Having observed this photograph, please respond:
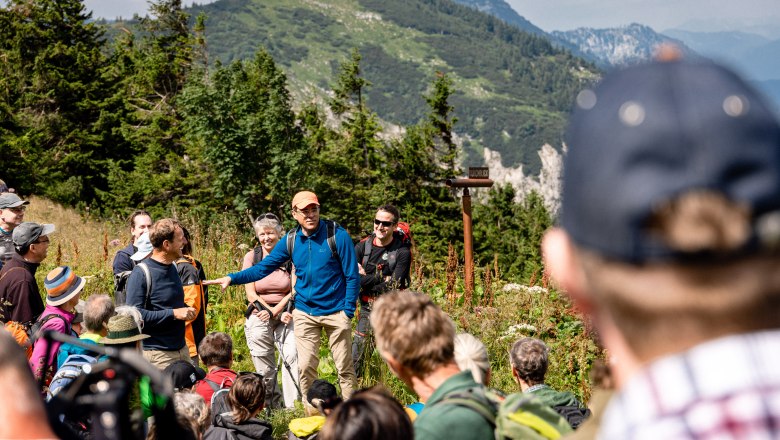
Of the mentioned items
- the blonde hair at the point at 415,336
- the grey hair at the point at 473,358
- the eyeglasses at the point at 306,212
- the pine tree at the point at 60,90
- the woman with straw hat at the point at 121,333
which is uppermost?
the blonde hair at the point at 415,336

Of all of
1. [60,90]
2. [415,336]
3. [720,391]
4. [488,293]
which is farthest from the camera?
[60,90]

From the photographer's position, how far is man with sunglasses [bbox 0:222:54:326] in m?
4.84

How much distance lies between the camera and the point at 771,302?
71 cm

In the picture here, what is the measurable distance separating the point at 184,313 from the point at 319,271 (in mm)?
1277

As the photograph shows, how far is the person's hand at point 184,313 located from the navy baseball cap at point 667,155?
4708 millimetres

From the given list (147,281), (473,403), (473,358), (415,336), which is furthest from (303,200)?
(473,403)

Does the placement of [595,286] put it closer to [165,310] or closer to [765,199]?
[765,199]

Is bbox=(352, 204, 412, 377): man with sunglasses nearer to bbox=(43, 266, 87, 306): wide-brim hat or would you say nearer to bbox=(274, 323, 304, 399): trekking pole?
bbox=(274, 323, 304, 399): trekking pole

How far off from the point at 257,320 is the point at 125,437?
16.9ft

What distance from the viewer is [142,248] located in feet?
18.9

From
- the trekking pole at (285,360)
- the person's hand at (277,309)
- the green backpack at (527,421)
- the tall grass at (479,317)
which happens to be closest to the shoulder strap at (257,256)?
the person's hand at (277,309)

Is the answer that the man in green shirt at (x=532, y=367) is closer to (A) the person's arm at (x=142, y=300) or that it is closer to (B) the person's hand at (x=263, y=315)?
(A) the person's arm at (x=142, y=300)

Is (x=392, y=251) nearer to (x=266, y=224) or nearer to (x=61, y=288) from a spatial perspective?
(x=266, y=224)

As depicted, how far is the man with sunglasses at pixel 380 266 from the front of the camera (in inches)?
257
